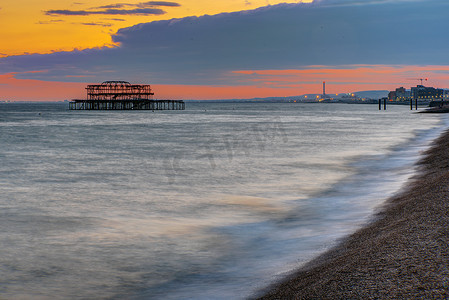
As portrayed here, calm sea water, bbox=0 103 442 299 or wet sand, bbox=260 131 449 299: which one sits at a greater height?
wet sand, bbox=260 131 449 299

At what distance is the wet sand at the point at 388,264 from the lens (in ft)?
16.3

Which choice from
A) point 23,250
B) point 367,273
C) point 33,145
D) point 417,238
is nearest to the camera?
point 367,273

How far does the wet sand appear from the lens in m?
4.96

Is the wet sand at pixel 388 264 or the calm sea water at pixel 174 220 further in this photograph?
the calm sea water at pixel 174 220

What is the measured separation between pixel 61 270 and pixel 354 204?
750cm

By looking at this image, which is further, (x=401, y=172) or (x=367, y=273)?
(x=401, y=172)

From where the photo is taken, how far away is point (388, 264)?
5785mm

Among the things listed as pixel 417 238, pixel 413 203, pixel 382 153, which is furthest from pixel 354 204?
pixel 382 153

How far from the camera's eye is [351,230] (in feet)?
31.1

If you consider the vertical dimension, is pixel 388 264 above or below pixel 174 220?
above

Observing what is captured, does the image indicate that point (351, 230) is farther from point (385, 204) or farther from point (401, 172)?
point (401, 172)

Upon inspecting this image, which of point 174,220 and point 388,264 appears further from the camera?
point 174,220

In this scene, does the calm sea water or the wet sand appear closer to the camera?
the wet sand

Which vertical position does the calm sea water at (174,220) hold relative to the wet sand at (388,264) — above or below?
below
